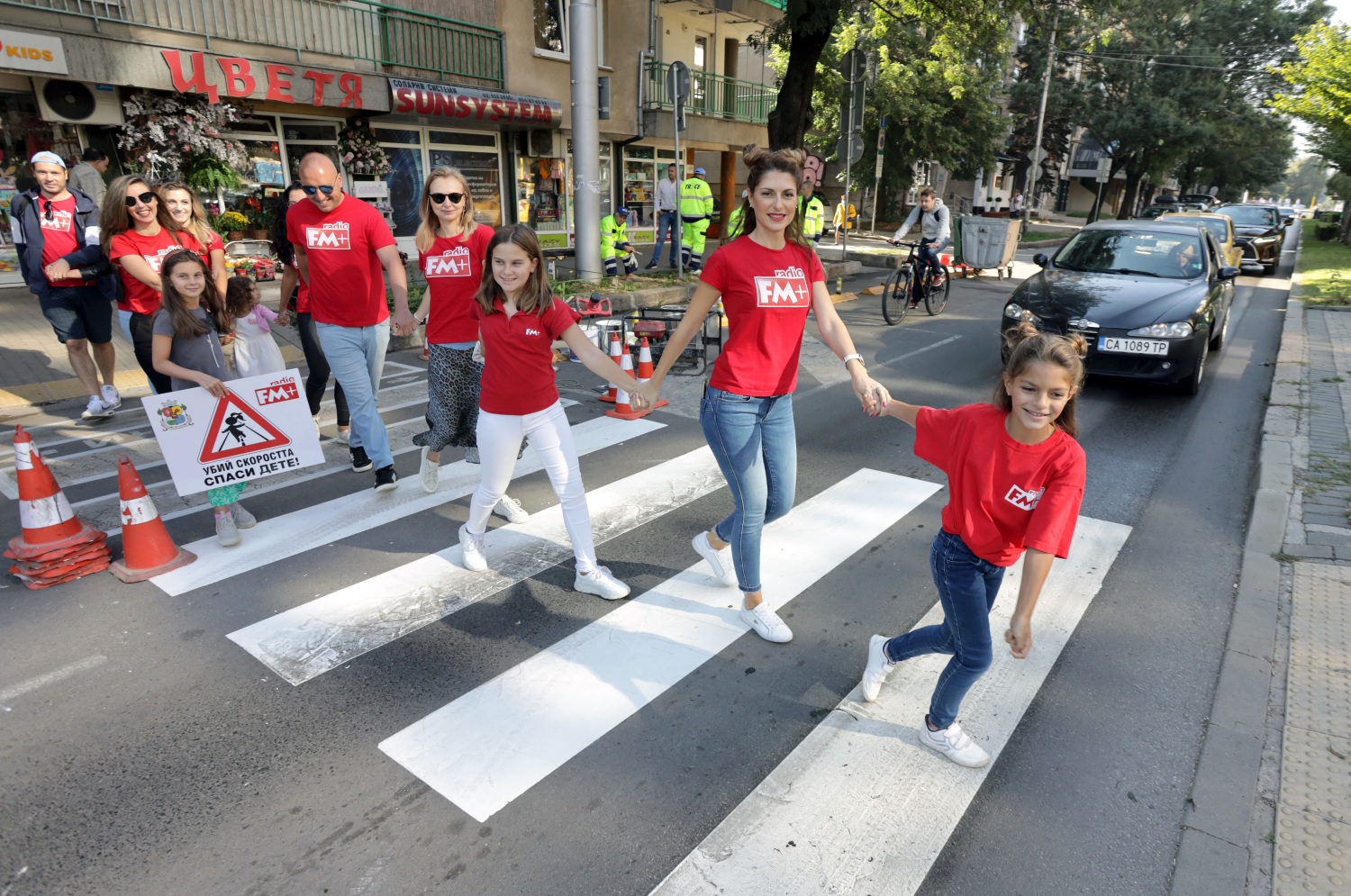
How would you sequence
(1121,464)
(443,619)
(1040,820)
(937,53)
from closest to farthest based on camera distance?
(1040,820), (443,619), (1121,464), (937,53)

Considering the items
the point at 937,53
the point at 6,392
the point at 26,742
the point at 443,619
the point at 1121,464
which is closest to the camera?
the point at 26,742

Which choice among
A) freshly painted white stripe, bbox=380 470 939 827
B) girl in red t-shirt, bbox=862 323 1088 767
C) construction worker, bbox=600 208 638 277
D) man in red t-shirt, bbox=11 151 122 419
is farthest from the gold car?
man in red t-shirt, bbox=11 151 122 419

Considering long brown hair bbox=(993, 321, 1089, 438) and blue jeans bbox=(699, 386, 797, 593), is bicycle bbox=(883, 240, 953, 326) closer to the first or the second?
blue jeans bbox=(699, 386, 797, 593)

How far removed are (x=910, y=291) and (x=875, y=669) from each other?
10146mm

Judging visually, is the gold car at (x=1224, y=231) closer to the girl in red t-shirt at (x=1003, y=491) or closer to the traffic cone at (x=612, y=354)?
the traffic cone at (x=612, y=354)

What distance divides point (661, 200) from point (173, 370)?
14272 millimetres

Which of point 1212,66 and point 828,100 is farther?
point 1212,66

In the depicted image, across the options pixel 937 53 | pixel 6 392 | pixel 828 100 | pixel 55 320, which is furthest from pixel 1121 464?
pixel 937 53

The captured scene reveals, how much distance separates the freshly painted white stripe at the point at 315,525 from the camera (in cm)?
439

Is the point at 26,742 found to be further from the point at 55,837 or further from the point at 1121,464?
the point at 1121,464

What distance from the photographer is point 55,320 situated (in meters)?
6.71

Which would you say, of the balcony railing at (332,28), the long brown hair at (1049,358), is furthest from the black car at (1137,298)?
the balcony railing at (332,28)

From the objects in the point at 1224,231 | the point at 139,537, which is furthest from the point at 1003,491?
the point at 1224,231

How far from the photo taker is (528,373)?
395 centimetres
